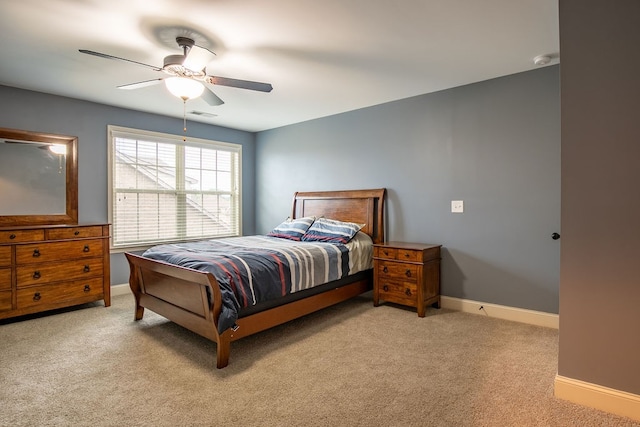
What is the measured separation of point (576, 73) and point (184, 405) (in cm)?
287

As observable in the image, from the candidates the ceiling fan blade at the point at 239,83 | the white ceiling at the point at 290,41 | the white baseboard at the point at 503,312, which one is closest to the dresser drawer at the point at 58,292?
the white ceiling at the point at 290,41

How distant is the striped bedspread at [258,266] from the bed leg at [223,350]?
0.08 m

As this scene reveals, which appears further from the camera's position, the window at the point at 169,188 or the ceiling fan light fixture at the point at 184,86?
the window at the point at 169,188

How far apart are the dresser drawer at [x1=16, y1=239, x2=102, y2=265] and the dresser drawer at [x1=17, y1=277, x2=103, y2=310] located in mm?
276

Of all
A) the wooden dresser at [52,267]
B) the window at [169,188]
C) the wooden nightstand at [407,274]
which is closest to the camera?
the wooden dresser at [52,267]

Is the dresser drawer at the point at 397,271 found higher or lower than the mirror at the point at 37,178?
lower

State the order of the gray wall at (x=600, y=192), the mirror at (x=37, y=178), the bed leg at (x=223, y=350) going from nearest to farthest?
the gray wall at (x=600, y=192)
the bed leg at (x=223, y=350)
the mirror at (x=37, y=178)

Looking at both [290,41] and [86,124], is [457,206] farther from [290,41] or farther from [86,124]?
[86,124]

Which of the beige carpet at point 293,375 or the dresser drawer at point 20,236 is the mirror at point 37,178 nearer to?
the dresser drawer at point 20,236

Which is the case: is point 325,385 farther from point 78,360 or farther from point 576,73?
point 576,73

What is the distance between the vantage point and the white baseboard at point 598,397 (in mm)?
1820

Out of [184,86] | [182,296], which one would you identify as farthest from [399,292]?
[184,86]

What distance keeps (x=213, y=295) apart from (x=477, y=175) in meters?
2.81

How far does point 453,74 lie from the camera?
3.29 metres
